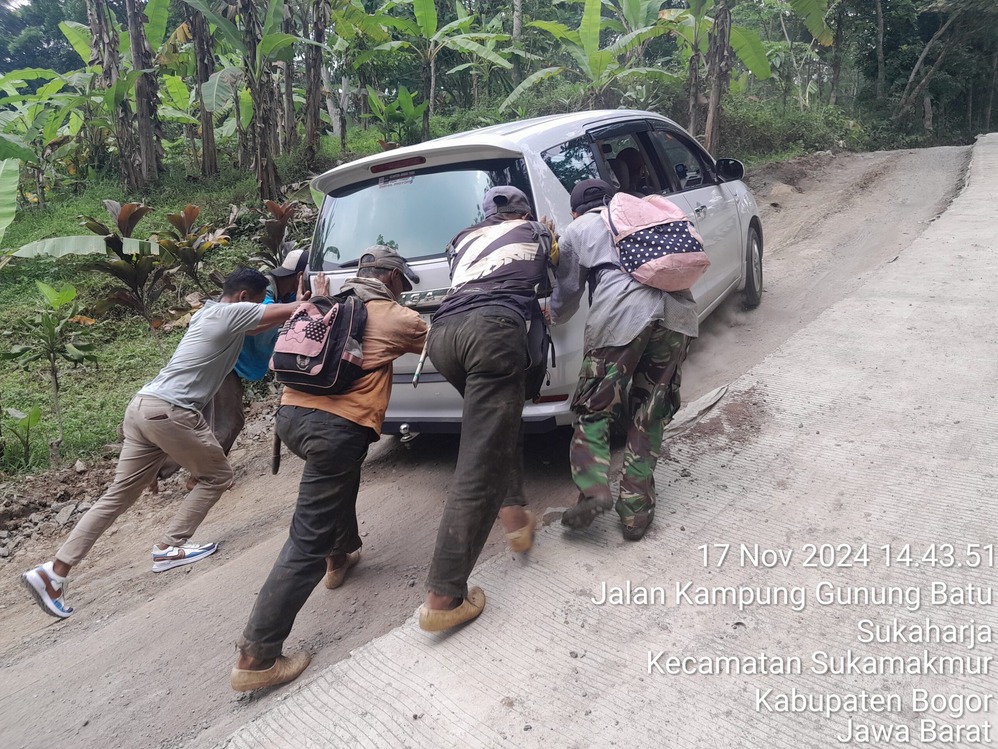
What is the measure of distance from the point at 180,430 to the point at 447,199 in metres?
1.98

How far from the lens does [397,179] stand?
383cm

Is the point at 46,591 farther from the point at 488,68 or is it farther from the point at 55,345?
the point at 488,68

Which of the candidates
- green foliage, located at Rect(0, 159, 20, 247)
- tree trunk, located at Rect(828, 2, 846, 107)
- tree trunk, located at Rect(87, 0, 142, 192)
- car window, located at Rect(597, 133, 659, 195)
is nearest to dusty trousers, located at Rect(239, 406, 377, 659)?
car window, located at Rect(597, 133, 659, 195)

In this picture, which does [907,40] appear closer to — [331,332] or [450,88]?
[450,88]

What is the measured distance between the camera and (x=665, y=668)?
7.93 feet

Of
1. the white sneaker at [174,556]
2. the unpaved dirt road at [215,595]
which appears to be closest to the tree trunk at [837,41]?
the unpaved dirt road at [215,595]

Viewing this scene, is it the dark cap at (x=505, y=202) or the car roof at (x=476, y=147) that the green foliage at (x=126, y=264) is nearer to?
the car roof at (x=476, y=147)

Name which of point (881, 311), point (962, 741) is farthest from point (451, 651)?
point (881, 311)

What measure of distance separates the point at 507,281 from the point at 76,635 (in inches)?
116

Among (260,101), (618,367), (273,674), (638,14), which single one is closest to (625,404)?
(618,367)

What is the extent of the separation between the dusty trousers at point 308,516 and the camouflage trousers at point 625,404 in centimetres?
96

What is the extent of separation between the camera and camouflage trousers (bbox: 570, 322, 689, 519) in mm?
3072

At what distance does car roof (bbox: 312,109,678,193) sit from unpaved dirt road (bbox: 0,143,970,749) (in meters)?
1.86

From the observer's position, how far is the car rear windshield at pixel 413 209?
3.60 metres
